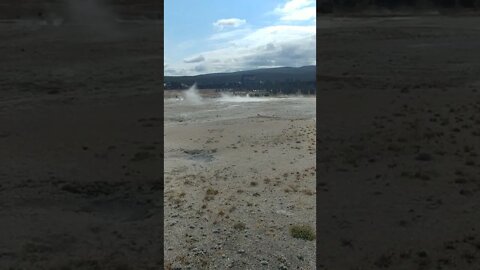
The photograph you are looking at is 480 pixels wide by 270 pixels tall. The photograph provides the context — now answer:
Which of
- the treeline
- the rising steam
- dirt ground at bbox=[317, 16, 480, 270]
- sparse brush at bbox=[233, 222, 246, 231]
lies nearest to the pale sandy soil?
sparse brush at bbox=[233, 222, 246, 231]

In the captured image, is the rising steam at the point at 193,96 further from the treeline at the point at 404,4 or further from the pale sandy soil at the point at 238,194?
the treeline at the point at 404,4

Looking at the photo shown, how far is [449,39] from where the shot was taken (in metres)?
16.6

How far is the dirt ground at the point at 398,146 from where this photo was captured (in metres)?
4.79

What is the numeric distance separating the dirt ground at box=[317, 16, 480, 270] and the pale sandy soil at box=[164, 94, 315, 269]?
1.39 ft

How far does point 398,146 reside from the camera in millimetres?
8047

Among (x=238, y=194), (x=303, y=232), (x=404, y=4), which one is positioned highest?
(x=404, y=4)

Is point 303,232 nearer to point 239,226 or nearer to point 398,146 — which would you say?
point 239,226
